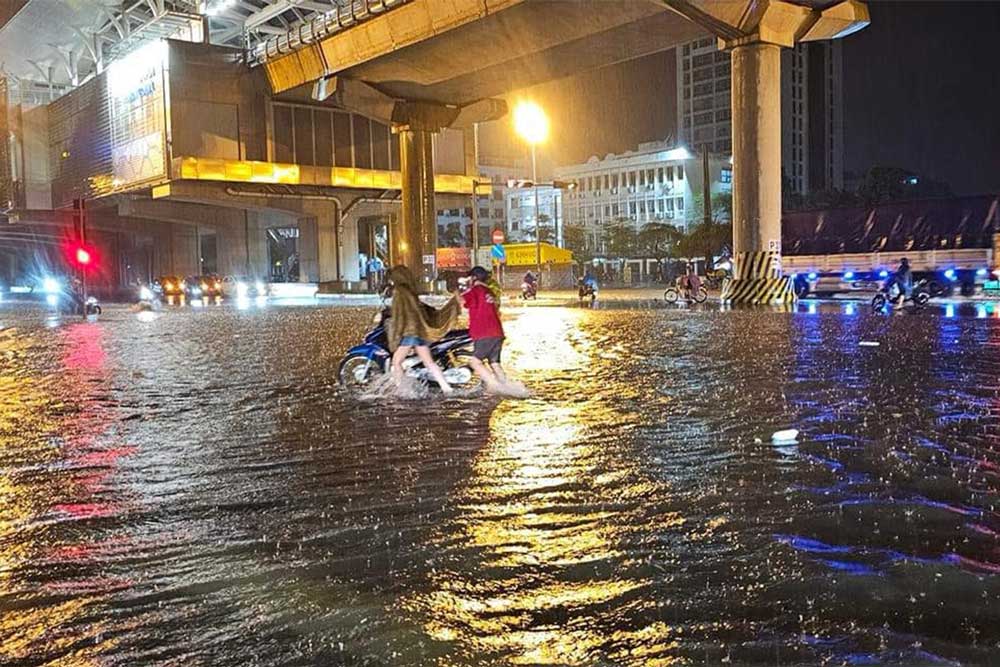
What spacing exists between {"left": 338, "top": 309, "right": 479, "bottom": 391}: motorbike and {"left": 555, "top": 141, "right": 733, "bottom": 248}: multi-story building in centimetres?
9882

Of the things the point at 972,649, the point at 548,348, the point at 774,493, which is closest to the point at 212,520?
the point at 774,493

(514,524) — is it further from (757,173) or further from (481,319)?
(757,173)

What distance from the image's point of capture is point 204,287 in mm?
52000

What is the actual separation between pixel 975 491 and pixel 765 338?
11.4m

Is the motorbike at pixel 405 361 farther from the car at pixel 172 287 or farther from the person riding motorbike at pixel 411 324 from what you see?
the car at pixel 172 287

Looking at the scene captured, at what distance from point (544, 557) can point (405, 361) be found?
6.30 meters

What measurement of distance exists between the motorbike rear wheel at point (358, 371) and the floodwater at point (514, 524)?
30.0 inches

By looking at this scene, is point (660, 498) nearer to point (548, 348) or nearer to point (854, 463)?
point (854, 463)

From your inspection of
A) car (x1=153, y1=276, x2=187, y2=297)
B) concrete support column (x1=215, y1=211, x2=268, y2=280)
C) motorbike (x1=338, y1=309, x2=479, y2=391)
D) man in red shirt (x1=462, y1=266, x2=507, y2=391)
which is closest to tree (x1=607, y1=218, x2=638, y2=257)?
concrete support column (x1=215, y1=211, x2=268, y2=280)

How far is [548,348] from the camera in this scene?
15.9 m

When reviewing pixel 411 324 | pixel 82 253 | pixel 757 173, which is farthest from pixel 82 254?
pixel 757 173

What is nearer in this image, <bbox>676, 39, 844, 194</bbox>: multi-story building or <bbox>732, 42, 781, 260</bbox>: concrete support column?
<bbox>732, 42, 781, 260</bbox>: concrete support column

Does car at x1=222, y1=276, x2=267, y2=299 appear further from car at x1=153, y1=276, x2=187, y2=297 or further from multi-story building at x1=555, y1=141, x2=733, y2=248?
multi-story building at x1=555, y1=141, x2=733, y2=248

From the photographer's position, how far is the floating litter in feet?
24.1
